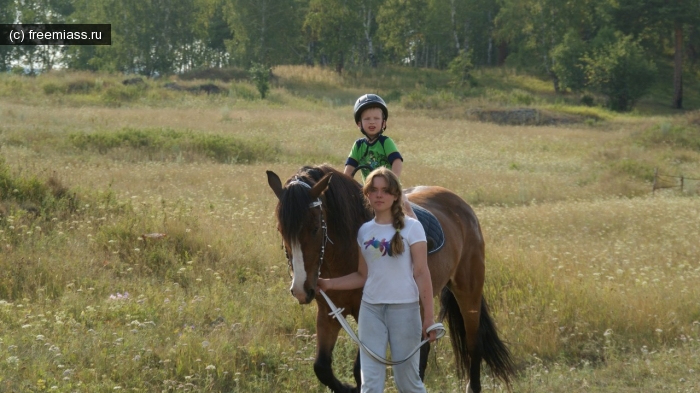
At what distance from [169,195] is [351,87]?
1746 inches

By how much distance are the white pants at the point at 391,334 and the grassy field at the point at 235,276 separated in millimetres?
1553

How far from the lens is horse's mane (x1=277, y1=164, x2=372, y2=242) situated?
14.1 feet

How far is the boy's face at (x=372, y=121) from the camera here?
18.7ft

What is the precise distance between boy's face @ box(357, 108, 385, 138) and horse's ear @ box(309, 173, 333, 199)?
4.41 ft

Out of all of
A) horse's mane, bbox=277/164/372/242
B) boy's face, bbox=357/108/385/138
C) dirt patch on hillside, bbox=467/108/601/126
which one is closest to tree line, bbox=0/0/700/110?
dirt patch on hillside, bbox=467/108/601/126

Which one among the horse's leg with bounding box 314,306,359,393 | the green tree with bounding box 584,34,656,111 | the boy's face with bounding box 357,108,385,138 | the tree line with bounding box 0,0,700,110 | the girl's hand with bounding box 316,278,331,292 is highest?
the tree line with bounding box 0,0,700,110

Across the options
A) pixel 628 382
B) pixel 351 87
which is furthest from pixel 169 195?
pixel 351 87

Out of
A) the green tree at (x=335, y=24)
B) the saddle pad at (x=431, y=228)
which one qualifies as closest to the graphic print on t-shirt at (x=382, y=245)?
the saddle pad at (x=431, y=228)

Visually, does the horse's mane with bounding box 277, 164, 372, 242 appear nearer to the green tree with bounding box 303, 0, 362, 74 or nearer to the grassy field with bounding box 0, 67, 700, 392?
the grassy field with bounding box 0, 67, 700, 392

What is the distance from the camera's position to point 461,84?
5753 cm

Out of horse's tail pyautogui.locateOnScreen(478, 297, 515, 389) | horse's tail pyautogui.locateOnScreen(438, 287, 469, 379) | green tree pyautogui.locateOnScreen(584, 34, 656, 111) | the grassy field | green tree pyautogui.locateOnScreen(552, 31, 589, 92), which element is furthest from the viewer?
green tree pyautogui.locateOnScreen(552, 31, 589, 92)

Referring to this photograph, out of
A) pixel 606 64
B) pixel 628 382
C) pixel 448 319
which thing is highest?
pixel 606 64

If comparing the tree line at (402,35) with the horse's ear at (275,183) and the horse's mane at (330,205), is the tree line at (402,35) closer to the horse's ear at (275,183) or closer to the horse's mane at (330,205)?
the horse's mane at (330,205)

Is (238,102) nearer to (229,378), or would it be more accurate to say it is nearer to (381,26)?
(381,26)
